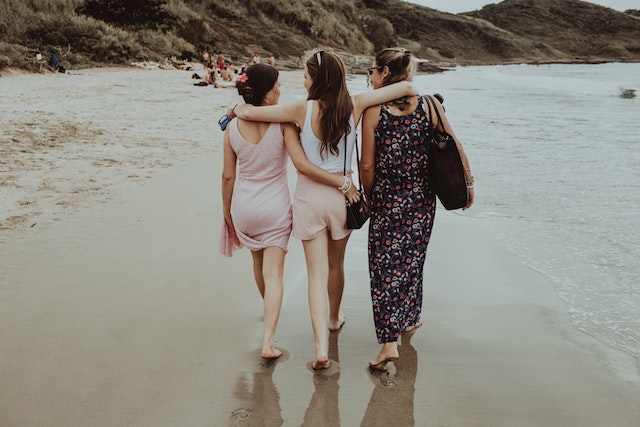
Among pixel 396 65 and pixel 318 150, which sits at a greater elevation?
pixel 396 65

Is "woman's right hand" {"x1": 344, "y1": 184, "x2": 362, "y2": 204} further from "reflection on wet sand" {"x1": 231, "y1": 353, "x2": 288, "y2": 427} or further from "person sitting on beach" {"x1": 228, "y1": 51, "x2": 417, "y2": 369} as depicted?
"reflection on wet sand" {"x1": 231, "y1": 353, "x2": 288, "y2": 427}

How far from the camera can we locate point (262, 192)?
2.79 metres

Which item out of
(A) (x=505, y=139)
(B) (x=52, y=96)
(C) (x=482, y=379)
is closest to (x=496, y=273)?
(C) (x=482, y=379)

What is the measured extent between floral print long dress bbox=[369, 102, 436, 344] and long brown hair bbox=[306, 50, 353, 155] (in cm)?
22

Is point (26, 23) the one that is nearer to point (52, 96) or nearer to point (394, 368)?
point (52, 96)

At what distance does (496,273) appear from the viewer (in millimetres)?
4129

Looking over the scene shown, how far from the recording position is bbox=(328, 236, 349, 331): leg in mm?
2904

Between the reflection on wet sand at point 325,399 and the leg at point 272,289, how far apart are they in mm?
286

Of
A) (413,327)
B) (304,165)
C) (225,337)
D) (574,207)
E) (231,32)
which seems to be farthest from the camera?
(231,32)

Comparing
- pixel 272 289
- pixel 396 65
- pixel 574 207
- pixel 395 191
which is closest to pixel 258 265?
pixel 272 289

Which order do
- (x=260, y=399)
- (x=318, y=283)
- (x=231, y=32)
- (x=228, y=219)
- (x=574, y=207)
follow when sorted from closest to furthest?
(x=260, y=399), (x=318, y=283), (x=228, y=219), (x=574, y=207), (x=231, y=32)

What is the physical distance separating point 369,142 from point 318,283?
0.79 metres

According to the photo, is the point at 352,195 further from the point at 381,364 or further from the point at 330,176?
the point at 381,364

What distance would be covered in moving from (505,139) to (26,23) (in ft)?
72.1
